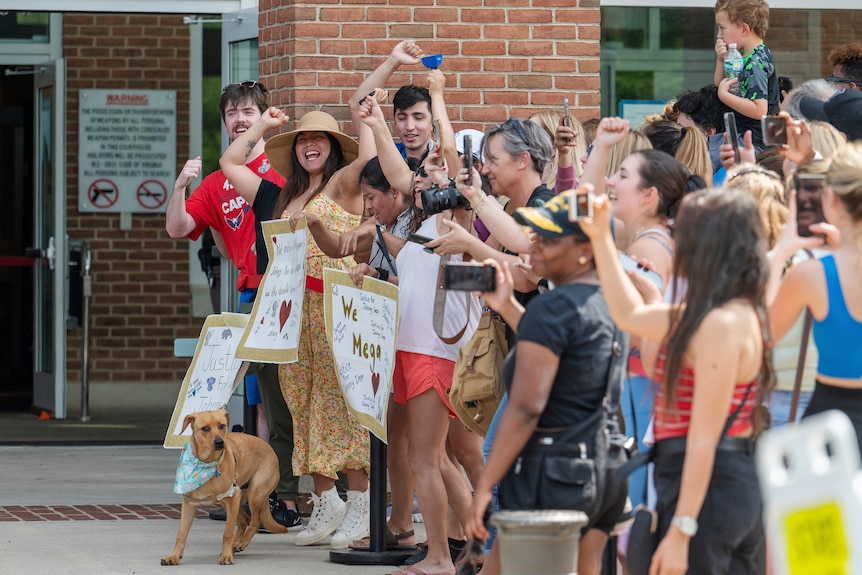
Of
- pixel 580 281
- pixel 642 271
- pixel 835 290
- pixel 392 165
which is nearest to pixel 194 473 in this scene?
pixel 392 165

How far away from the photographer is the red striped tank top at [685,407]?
364 cm

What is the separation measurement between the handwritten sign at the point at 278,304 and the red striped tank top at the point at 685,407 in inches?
121

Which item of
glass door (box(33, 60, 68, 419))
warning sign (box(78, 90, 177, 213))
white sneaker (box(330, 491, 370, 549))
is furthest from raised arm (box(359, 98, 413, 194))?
warning sign (box(78, 90, 177, 213))

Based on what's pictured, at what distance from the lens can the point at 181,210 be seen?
23.6 ft

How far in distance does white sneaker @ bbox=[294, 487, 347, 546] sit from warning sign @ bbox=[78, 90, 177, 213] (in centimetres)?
609

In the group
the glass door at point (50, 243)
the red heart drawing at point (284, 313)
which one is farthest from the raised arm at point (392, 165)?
the glass door at point (50, 243)

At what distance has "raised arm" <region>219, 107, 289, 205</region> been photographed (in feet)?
22.8

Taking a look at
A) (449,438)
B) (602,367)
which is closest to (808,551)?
(602,367)

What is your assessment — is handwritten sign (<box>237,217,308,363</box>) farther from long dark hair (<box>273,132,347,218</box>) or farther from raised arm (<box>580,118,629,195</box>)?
raised arm (<box>580,118,629,195</box>)

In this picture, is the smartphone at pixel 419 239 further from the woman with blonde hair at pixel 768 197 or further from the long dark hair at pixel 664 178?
the woman with blonde hair at pixel 768 197

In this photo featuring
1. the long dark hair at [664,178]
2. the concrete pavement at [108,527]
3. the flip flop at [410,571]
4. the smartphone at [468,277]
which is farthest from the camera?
the concrete pavement at [108,527]

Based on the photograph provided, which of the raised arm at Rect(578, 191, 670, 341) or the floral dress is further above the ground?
the raised arm at Rect(578, 191, 670, 341)

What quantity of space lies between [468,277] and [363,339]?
2079 mm

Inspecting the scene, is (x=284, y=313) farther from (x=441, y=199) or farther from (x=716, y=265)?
(x=716, y=265)
